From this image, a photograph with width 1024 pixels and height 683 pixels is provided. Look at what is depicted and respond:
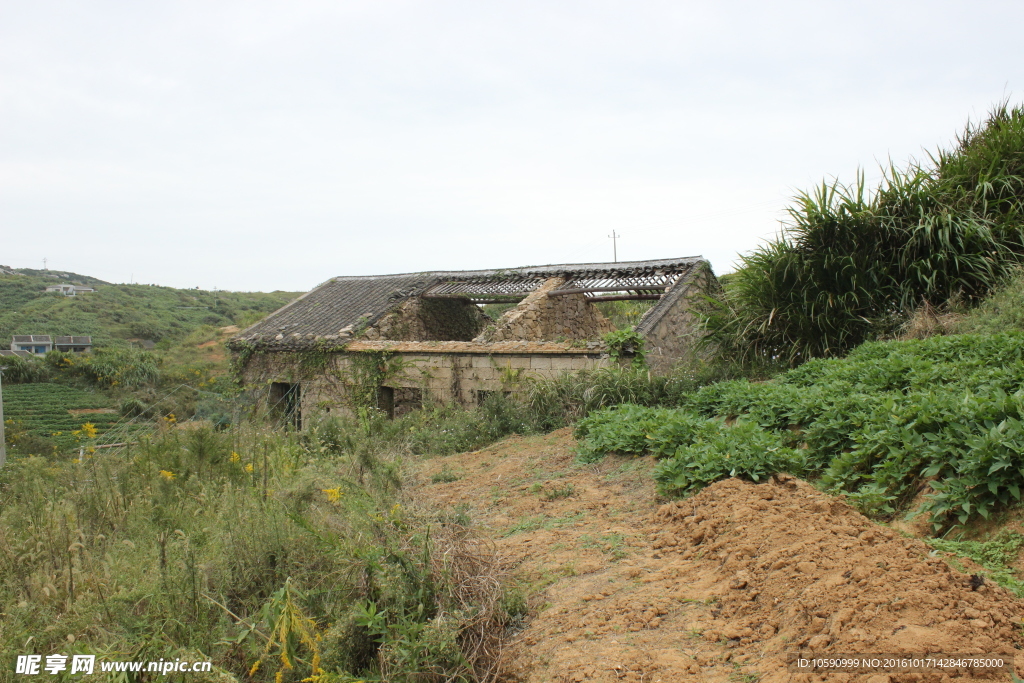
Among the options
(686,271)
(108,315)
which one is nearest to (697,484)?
(686,271)

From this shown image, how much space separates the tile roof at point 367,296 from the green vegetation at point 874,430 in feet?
19.5

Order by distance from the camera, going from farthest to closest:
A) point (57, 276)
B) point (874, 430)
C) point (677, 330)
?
point (57, 276) → point (677, 330) → point (874, 430)

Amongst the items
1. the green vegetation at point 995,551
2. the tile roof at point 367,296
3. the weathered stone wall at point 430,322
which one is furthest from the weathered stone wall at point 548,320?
the green vegetation at point 995,551

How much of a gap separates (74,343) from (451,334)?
20546 mm

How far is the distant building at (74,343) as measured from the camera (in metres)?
26.8

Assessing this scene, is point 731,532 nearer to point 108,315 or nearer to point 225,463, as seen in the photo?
point 225,463

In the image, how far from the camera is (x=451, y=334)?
57.0 ft

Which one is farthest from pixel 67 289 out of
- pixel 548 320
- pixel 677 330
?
pixel 677 330

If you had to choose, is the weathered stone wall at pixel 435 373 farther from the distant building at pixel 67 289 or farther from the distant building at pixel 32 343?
the distant building at pixel 67 289

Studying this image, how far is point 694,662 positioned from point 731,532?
3.93 feet

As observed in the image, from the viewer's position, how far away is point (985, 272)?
862 cm

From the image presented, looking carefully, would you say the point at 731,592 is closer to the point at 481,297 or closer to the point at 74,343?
the point at 481,297

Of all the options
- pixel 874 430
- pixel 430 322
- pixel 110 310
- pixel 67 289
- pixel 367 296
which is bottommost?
pixel 874 430

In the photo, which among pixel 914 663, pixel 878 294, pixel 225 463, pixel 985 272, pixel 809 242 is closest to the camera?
pixel 914 663
